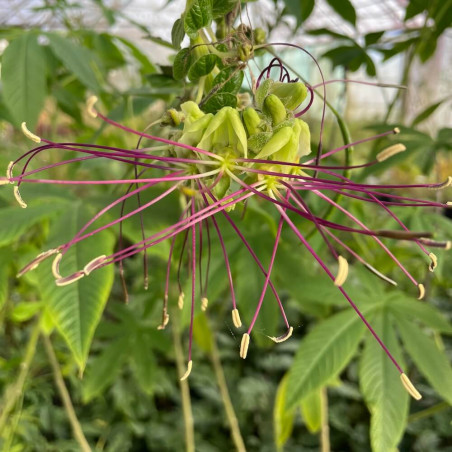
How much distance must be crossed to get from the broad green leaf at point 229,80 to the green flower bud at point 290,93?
20mm

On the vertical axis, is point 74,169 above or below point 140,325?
above

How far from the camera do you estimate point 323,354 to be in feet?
1.57

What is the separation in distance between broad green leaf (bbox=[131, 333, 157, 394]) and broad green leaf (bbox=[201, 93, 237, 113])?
535mm

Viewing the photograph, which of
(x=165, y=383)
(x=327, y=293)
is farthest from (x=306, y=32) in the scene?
(x=165, y=383)

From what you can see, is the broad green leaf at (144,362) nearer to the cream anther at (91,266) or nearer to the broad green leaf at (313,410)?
the broad green leaf at (313,410)

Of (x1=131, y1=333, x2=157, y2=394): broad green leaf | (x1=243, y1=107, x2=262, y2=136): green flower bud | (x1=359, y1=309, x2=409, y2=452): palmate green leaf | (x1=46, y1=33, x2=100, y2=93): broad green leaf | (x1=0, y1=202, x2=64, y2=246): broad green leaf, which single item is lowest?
(x1=131, y1=333, x2=157, y2=394): broad green leaf

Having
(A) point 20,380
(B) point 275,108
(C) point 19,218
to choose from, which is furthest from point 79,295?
(A) point 20,380

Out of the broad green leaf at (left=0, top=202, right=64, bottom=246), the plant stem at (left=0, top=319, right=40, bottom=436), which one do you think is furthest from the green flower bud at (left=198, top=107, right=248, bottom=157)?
the plant stem at (left=0, top=319, right=40, bottom=436)

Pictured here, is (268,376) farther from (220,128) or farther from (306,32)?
(220,128)

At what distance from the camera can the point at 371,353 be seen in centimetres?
49

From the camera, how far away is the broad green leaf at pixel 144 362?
2.31ft

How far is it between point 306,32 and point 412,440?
0.79 meters

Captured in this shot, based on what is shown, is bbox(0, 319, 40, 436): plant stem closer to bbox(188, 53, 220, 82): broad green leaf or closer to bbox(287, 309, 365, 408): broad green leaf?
bbox(287, 309, 365, 408): broad green leaf

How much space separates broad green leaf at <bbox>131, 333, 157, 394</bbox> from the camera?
0.70 meters
